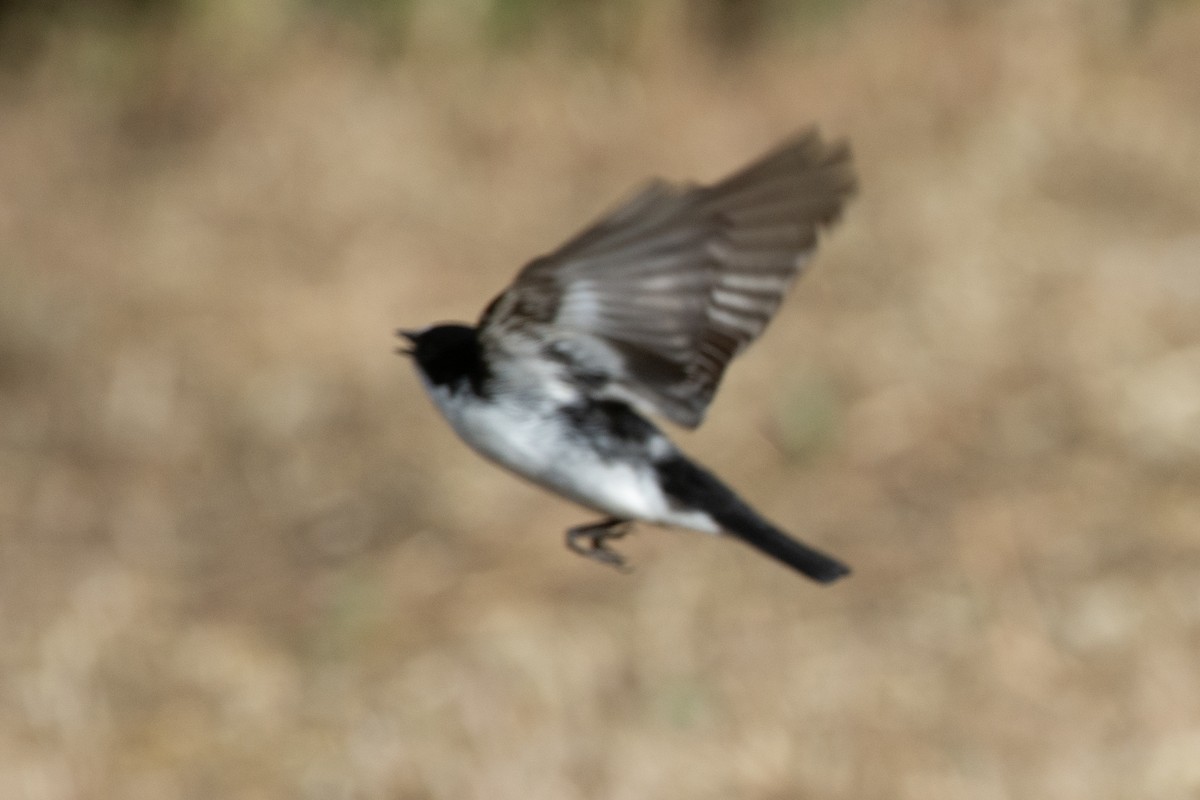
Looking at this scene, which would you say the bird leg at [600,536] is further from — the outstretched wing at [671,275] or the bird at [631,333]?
the outstretched wing at [671,275]

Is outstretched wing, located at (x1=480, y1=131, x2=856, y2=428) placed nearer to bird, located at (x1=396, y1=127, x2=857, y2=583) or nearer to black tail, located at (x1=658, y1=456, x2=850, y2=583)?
bird, located at (x1=396, y1=127, x2=857, y2=583)

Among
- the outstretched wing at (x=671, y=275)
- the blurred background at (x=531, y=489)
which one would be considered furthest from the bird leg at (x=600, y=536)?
the blurred background at (x=531, y=489)

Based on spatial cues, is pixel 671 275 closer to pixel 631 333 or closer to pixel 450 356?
pixel 631 333

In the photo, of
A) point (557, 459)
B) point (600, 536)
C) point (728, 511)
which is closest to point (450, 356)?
point (557, 459)

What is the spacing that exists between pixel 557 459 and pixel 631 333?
22 cm

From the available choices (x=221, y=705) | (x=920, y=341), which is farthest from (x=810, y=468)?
(x=221, y=705)

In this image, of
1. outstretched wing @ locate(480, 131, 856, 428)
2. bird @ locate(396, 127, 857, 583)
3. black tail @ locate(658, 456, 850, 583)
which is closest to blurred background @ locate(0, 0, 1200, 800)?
black tail @ locate(658, 456, 850, 583)

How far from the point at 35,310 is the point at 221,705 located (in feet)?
6.81

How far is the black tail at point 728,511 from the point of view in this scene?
2666mm

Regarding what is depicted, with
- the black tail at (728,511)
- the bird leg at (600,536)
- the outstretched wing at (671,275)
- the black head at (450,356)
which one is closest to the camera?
the outstretched wing at (671,275)

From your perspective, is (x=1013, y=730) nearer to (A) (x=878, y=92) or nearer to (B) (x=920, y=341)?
(B) (x=920, y=341)

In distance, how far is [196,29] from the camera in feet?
25.8

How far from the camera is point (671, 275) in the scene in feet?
7.61

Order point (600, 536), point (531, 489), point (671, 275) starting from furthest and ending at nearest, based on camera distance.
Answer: point (531, 489) → point (600, 536) → point (671, 275)
